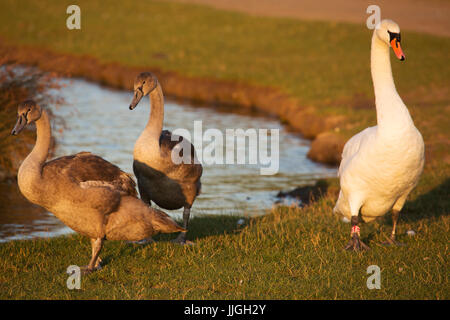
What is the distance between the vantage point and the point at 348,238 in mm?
10031

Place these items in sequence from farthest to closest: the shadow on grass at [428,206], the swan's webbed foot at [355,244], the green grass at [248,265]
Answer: the shadow on grass at [428,206]
the swan's webbed foot at [355,244]
the green grass at [248,265]

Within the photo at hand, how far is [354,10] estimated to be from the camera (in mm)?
48094

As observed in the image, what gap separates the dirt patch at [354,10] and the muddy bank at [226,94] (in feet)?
51.7

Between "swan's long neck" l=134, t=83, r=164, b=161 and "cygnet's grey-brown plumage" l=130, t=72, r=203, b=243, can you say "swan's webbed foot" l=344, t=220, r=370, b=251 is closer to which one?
"cygnet's grey-brown plumage" l=130, t=72, r=203, b=243

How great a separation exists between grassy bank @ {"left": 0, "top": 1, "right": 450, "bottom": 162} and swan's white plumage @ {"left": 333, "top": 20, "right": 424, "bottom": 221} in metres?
9.26

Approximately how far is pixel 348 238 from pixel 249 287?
2842 millimetres

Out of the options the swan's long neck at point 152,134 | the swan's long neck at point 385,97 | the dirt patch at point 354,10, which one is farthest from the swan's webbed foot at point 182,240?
the dirt patch at point 354,10

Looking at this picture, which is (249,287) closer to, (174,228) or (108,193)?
(174,228)

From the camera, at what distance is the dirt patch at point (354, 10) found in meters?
41.7

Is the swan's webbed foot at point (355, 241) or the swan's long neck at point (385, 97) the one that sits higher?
the swan's long neck at point (385, 97)

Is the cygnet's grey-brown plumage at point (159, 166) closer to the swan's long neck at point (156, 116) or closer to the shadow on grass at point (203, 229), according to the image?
the swan's long neck at point (156, 116)

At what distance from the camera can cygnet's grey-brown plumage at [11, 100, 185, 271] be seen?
8.10 meters

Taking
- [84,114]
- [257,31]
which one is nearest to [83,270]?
[84,114]

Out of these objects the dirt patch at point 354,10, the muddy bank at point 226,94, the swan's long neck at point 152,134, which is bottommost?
the swan's long neck at point 152,134
